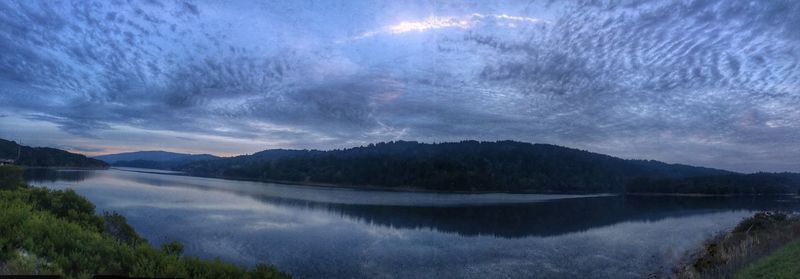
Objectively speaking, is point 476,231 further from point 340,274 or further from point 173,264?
point 173,264

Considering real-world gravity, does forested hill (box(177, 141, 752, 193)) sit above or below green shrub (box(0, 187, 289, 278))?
above

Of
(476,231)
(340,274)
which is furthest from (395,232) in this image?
(340,274)

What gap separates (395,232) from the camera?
38375 mm

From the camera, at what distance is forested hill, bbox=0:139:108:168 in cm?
11586

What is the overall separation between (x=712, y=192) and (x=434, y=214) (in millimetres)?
125389

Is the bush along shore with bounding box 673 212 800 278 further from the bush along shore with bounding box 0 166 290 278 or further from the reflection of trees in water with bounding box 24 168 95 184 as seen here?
the reflection of trees in water with bounding box 24 168 95 184

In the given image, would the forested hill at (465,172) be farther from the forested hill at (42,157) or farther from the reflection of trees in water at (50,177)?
the reflection of trees in water at (50,177)

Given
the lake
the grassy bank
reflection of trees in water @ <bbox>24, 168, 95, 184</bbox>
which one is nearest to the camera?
the grassy bank

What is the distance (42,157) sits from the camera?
468ft

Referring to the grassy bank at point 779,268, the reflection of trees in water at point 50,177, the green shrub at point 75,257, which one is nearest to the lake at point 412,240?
the grassy bank at point 779,268

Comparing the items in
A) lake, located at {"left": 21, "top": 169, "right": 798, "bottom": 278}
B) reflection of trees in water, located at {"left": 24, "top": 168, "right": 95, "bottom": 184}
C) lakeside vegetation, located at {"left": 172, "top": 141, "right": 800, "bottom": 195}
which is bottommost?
lake, located at {"left": 21, "top": 169, "right": 798, "bottom": 278}

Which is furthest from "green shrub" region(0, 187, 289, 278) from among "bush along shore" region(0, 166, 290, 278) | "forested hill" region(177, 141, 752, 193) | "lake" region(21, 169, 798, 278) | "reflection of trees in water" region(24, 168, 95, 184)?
"forested hill" region(177, 141, 752, 193)

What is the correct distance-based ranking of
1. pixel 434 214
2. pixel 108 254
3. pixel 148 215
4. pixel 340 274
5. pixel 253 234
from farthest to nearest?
pixel 434 214
pixel 148 215
pixel 253 234
pixel 340 274
pixel 108 254

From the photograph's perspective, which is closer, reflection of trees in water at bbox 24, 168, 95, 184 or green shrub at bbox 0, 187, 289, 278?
green shrub at bbox 0, 187, 289, 278
